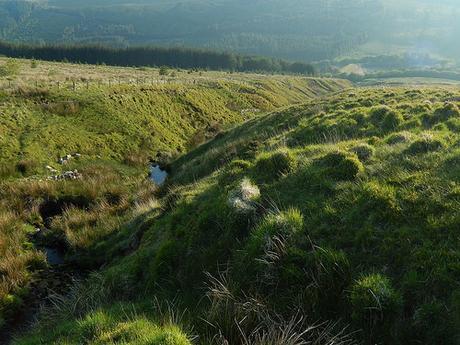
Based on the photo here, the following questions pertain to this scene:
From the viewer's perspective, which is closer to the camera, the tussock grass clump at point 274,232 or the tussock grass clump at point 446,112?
the tussock grass clump at point 274,232

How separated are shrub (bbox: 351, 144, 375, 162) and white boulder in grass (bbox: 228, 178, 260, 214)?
363 centimetres

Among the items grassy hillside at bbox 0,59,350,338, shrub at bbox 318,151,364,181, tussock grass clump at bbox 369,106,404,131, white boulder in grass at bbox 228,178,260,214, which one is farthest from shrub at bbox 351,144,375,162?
grassy hillside at bbox 0,59,350,338

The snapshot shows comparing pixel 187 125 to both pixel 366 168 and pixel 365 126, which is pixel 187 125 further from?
pixel 366 168

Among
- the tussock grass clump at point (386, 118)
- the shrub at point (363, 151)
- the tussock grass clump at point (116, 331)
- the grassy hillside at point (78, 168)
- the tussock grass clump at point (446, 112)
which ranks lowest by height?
the grassy hillside at point (78, 168)

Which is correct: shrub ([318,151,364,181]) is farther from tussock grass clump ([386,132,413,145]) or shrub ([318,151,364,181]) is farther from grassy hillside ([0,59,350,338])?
grassy hillside ([0,59,350,338])

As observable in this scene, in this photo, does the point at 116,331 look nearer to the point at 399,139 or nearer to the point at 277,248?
the point at 277,248

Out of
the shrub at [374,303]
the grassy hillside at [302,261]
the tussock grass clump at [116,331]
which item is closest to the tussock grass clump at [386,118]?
the grassy hillside at [302,261]

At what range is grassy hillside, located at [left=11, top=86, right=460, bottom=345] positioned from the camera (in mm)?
8664

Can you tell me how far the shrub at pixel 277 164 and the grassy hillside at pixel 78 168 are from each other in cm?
637

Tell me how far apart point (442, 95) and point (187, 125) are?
28572mm

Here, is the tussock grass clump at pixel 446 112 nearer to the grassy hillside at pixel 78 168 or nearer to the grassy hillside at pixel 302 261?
the grassy hillside at pixel 302 261

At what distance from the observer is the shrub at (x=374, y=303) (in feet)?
28.0

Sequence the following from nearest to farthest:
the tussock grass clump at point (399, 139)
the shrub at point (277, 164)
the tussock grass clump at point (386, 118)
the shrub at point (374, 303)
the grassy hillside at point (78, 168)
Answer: the shrub at point (374, 303)
the shrub at point (277, 164)
the tussock grass clump at point (399, 139)
the grassy hillside at point (78, 168)
the tussock grass clump at point (386, 118)

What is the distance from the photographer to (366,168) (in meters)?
13.2
